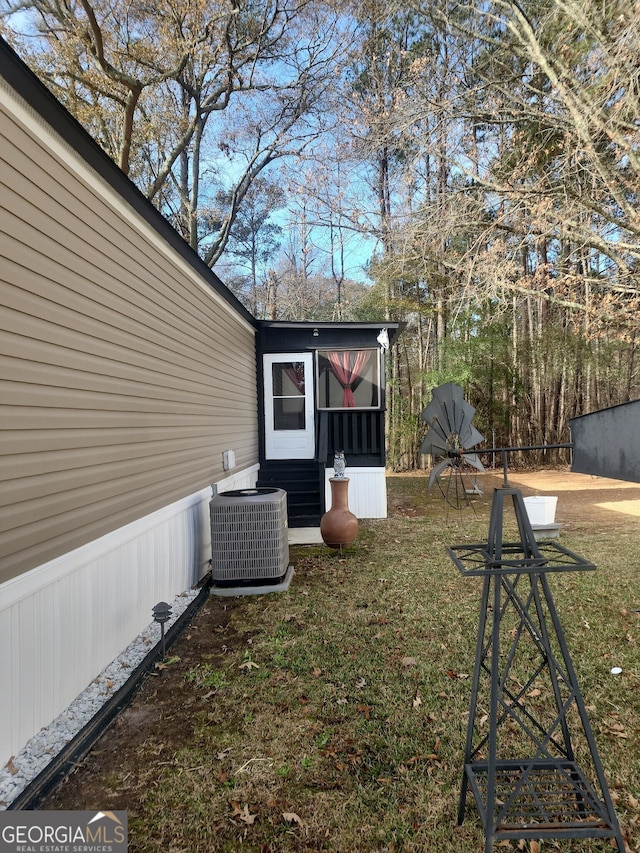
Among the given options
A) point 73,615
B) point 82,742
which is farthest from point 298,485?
point 82,742

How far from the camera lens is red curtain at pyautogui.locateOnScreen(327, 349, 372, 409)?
866 cm

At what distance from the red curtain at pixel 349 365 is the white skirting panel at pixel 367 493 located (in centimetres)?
115

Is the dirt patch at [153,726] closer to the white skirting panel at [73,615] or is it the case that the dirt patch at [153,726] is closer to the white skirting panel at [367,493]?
the white skirting panel at [73,615]

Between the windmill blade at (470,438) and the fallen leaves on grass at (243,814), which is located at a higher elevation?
the windmill blade at (470,438)

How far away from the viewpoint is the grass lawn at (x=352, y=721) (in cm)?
192

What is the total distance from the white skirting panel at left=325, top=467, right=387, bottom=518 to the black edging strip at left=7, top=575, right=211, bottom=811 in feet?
16.3

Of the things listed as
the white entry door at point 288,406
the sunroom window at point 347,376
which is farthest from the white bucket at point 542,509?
the white entry door at point 288,406

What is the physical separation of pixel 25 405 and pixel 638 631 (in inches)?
164

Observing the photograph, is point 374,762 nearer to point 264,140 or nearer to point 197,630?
point 197,630

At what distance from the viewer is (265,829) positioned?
192 cm

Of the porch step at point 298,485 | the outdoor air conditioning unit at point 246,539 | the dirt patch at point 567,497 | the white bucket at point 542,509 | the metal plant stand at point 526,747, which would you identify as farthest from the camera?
the dirt patch at point 567,497

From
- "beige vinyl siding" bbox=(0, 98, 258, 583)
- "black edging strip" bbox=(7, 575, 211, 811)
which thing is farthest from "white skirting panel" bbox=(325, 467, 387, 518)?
"black edging strip" bbox=(7, 575, 211, 811)

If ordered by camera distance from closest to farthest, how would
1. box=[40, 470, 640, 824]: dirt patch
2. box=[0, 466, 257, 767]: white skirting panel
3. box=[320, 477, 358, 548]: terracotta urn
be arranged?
box=[40, 470, 640, 824]: dirt patch, box=[0, 466, 257, 767]: white skirting panel, box=[320, 477, 358, 548]: terracotta urn

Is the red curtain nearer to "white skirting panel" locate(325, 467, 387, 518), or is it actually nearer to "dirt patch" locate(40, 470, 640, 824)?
"white skirting panel" locate(325, 467, 387, 518)
